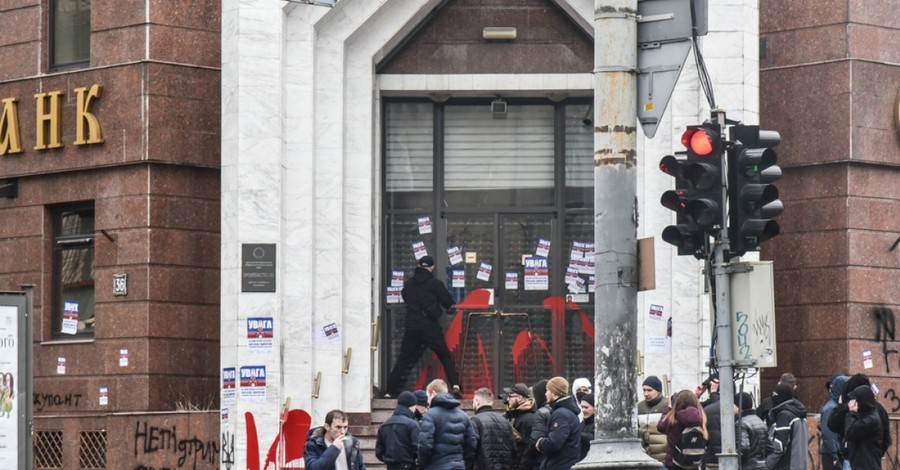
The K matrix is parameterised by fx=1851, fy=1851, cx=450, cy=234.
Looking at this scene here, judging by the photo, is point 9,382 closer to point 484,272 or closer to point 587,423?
point 587,423

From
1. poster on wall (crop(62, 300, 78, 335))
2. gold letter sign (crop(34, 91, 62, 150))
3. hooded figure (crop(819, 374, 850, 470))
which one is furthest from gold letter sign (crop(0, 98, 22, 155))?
hooded figure (crop(819, 374, 850, 470))

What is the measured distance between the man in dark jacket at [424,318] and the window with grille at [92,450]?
154 inches

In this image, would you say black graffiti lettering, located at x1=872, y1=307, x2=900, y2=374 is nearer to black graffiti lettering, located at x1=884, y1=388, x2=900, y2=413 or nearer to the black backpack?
black graffiti lettering, located at x1=884, y1=388, x2=900, y2=413

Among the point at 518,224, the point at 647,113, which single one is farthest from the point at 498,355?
the point at 647,113

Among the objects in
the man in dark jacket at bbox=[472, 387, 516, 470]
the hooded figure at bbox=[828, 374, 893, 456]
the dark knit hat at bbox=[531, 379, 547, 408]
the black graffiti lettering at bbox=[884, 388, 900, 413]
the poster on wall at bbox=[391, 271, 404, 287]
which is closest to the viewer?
the man in dark jacket at bbox=[472, 387, 516, 470]

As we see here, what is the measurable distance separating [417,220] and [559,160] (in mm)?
2057

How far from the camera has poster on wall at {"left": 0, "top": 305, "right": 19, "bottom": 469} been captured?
1591 cm

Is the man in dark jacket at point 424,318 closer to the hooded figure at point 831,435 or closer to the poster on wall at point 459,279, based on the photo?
the poster on wall at point 459,279

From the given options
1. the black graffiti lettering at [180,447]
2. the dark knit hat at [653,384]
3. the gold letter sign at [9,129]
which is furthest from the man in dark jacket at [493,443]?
the gold letter sign at [9,129]

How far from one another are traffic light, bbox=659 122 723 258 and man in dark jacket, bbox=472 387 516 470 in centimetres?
426

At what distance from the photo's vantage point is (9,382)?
1595cm

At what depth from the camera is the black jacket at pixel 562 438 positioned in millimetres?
17531

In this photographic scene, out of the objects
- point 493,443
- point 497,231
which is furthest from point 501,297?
point 493,443

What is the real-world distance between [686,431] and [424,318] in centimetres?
737
